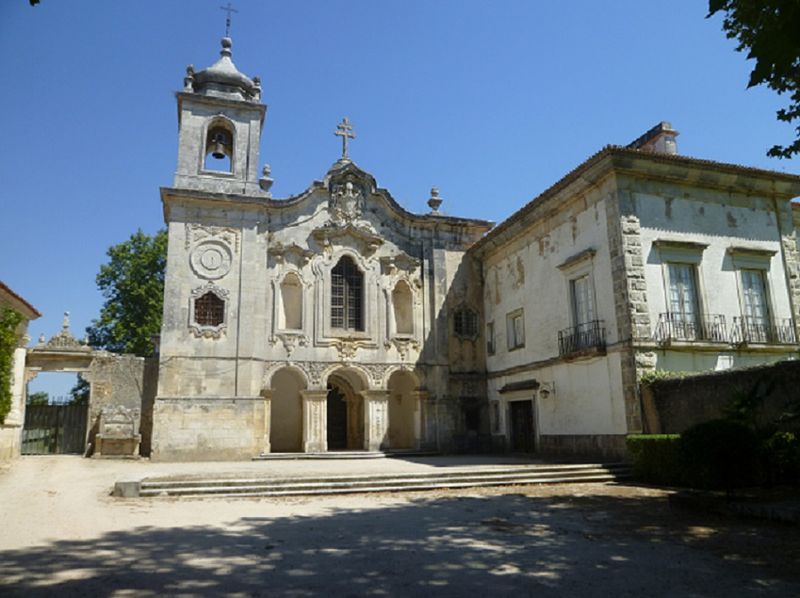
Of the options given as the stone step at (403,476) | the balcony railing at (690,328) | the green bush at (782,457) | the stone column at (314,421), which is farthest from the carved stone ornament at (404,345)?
the green bush at (782,457)

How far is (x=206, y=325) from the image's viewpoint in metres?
20.0

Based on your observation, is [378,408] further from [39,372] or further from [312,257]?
[39,372]

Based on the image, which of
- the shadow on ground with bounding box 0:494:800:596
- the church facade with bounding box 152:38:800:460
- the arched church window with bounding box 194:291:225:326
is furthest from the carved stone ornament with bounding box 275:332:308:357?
the shadow on ground with bounding box 0:494:800:596

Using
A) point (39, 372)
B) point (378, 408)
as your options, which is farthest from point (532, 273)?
point (39, 372)

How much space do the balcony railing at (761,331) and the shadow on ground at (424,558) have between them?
363 inches

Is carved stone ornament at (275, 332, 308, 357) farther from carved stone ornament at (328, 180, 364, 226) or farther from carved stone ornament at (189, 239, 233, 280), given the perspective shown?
carved stone ornament at (328, 180, 364, 226)

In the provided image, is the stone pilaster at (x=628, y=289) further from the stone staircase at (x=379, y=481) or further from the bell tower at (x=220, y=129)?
the bell tower at (x=220, y=129)

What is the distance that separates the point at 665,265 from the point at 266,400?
13265mm

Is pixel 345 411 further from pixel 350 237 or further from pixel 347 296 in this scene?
pixel 350 237

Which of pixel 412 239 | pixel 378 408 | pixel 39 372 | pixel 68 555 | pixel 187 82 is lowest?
pixel 68 555

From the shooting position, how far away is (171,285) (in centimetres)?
1986

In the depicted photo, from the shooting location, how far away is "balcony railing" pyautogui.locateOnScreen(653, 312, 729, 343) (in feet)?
50.1

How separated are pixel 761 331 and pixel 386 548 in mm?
14401

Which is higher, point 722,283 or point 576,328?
point 722,283
